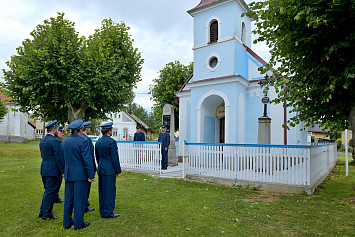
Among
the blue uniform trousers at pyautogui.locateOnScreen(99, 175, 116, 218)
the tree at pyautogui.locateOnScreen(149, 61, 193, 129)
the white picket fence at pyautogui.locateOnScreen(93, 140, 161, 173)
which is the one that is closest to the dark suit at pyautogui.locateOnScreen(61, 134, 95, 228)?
the blue uniform trousers at pyautogui.locateOnScreen(99, 175, 116, 218)

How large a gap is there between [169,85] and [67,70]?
13987 millimetres

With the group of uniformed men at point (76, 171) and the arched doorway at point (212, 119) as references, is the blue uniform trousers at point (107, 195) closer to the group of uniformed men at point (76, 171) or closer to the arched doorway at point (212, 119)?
the group of uniformed men at point (76, 171)

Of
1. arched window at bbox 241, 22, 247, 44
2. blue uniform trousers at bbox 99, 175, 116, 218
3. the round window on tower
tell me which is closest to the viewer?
blue uniform trousers at bbox 99, 175, 116, 218

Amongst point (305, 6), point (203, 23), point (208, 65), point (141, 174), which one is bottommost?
point (141, 174)

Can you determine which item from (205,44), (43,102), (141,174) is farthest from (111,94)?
(205,44)

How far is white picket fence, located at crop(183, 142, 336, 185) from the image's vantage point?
756 centimetres

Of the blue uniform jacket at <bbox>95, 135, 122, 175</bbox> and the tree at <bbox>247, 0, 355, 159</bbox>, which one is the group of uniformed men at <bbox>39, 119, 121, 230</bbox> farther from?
the tree at <bbox>247, 0, 355, 159</bbox>

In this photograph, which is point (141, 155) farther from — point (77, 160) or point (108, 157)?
point (77, 160)

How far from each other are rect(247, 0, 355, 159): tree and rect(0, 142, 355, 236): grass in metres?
2.53

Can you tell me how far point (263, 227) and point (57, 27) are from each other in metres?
13.2

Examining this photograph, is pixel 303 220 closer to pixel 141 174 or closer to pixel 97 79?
pixel 141 174

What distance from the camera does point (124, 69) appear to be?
Result: 1439 centimetres

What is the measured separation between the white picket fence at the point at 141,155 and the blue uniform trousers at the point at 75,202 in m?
5.74

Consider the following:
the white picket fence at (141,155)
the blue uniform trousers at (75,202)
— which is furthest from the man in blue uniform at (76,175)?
the white picket fence at (141,155)
